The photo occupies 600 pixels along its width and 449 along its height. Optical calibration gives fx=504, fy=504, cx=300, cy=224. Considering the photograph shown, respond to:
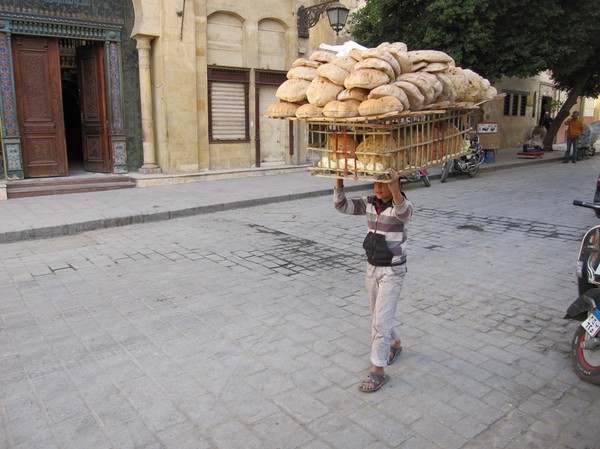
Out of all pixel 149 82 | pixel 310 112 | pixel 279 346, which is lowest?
pixel 279 346

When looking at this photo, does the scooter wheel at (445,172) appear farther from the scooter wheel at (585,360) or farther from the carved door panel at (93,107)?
the scooter wheel at (585,360)

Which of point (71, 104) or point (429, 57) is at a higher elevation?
point (71, 104)

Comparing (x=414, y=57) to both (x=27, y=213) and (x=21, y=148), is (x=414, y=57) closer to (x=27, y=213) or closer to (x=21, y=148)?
(x=27, y=213)

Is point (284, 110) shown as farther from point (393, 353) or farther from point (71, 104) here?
point (71, 104)

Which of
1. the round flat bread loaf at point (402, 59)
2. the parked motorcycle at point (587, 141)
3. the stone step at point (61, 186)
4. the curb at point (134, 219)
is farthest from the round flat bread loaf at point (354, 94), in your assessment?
the parked motorcycle at point (587, 141)

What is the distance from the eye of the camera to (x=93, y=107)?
13102mm

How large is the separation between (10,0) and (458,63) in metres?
11.5

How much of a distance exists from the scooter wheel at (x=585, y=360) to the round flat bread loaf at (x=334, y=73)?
258cm

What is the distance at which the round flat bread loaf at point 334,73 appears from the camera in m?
3.31

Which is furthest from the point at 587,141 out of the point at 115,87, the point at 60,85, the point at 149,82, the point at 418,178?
the point at 60,85

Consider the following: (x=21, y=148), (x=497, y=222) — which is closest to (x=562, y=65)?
(x=497, y=222)

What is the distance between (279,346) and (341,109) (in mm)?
2057

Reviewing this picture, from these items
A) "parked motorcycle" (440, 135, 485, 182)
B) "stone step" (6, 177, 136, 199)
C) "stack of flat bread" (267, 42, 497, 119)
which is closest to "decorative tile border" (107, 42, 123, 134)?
"stone step" (6, 177, 136, 199)

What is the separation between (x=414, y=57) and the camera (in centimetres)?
371
